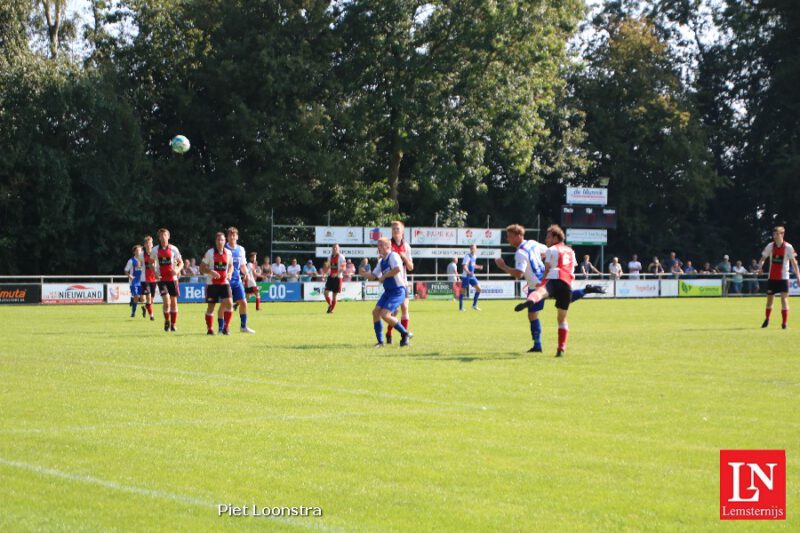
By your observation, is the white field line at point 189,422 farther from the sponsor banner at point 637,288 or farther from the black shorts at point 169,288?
the sponsor banner at point 637,288

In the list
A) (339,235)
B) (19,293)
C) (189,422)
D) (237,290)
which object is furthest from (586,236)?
(189,422)

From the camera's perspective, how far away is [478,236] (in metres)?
50.6

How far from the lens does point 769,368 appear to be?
14.8 metres

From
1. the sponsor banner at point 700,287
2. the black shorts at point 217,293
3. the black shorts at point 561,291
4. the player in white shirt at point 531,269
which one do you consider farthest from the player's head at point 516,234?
the sponsor banner at point 700,287

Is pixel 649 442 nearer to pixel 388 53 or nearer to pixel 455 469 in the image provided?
pixel 455 469

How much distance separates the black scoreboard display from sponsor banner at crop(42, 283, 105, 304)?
23153 mm

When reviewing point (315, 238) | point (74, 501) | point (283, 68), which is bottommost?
point (74, 501)

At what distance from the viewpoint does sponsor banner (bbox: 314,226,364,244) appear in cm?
4681

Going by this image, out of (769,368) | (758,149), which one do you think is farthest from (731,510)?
(758,149)

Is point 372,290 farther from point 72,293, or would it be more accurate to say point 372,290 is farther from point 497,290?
point 72,293

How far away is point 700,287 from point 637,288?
3.47 m

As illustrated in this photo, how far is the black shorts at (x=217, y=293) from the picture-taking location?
21.7 meters

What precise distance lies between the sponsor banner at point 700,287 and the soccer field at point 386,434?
35718 millimetres

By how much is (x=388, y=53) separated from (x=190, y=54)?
9393 millimetres
